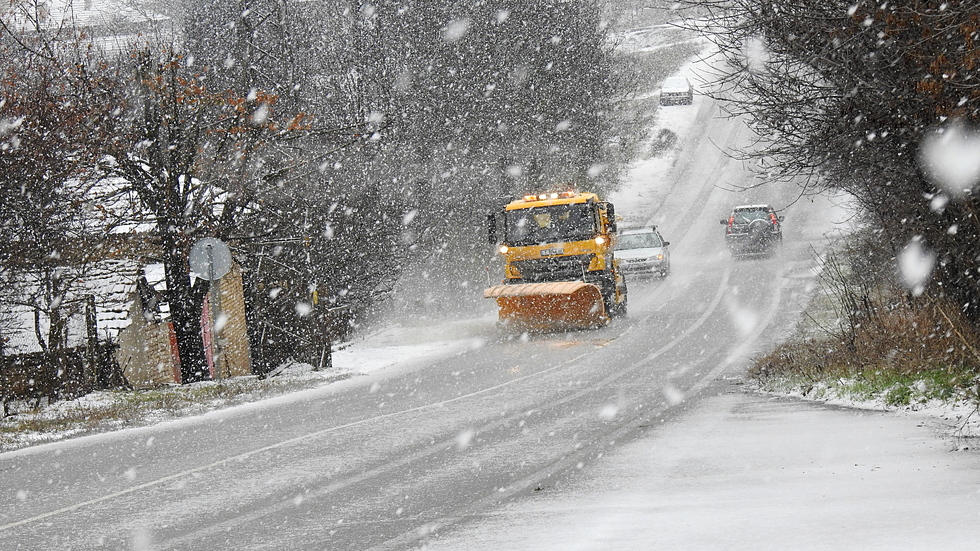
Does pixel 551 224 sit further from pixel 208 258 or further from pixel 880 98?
pixel 880 98

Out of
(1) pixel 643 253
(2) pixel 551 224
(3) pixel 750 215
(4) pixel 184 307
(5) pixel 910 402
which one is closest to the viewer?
(5) pixel 910 402

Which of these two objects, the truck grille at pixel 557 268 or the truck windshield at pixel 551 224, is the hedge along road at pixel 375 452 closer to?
the truck grille at pixel 557 268

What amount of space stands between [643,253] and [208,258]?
18.5m

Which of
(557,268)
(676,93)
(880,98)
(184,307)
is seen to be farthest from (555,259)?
(676,93)

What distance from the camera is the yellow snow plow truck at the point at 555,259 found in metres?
21.4

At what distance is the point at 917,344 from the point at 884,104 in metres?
2.77

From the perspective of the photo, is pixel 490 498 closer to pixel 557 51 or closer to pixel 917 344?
pixel 917 344

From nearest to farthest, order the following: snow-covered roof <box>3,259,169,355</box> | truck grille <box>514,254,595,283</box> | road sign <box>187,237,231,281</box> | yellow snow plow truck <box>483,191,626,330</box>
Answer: road sign <box>187,237,231,281</box>
snow-covered roof <box>3,259,169,355</box>
yellow snow plow truck <box>483,191,626,330</box>
truck grille <box>514,254,595,283</box>

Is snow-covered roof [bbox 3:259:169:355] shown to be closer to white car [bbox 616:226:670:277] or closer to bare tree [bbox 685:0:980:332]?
bare tree [bbox 685:0:980:332]

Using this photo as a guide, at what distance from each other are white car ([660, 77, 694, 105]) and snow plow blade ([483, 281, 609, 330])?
5023 centimetres

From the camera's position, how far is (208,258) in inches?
660

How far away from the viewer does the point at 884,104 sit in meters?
10.3

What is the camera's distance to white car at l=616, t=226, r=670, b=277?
32.4 m

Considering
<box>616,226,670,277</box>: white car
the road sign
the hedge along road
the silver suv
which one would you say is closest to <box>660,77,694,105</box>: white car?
the silver suv
